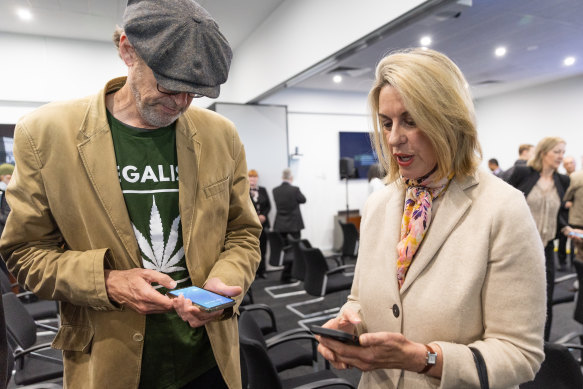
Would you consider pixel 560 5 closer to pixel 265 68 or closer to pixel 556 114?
pixel 265 68

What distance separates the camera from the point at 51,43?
18.8ft

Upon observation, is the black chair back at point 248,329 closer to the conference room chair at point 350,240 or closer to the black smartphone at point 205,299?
the black smartphone at point 205,299

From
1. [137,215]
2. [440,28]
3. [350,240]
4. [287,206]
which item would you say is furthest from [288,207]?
[137,215]

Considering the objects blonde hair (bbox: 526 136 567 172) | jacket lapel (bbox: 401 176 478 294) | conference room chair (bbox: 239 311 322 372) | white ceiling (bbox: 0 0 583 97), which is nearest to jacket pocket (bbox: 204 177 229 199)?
jacket lapel (bbox: 401 176 478 294)

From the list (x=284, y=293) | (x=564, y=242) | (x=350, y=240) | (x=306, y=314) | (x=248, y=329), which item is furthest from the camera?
(x=564, y=242)

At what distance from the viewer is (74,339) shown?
3.53 ft

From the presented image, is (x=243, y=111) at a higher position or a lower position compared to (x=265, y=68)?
lower

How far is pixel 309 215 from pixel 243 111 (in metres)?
2.81

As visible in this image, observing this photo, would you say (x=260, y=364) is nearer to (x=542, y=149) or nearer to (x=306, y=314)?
(x=306, y=314)

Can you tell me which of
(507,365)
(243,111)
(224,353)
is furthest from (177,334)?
(243,111)

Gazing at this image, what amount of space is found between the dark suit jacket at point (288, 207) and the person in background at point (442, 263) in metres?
5.04

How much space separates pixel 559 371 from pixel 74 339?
1.72m

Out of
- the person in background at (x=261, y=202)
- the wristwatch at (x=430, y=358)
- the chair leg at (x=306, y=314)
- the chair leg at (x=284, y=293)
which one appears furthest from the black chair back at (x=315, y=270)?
the wristwatch at (x=430, y=358)

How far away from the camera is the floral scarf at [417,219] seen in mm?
1071
